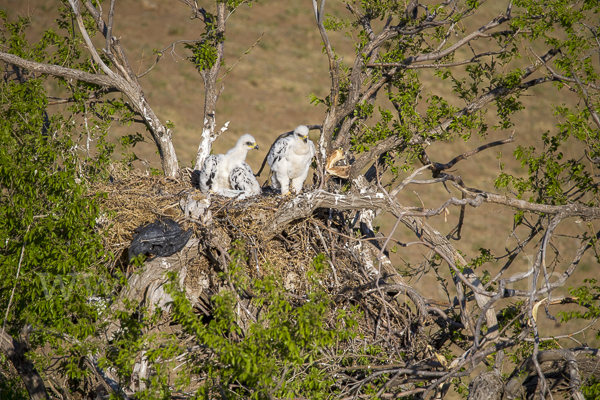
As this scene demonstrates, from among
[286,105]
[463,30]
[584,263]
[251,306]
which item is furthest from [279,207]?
[286,105]

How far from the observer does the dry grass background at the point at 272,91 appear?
1919 cm

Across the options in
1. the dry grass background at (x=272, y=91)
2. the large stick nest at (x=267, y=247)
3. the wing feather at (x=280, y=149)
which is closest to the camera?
the large stick nest at (x=267, y=247)

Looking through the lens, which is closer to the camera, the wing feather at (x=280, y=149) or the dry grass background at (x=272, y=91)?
the wing feather at (x=280, y=149)

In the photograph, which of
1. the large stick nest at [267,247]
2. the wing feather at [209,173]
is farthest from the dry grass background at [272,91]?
the wing feather at [209,173]

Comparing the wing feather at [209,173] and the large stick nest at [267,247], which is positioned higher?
the wing feather at [209,173]

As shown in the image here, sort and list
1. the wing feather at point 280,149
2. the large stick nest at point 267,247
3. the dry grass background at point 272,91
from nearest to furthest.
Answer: the large stick nest at point 267,247
the wing feather at point 280,149
the dry grass background at point 272,91

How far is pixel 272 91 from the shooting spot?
953 inches

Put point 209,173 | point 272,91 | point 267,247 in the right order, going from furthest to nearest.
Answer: point 272,91 < point 209,173 < point 267,247

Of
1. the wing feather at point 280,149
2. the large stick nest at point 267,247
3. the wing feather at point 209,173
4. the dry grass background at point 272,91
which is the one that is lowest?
the large stick nest at point 267,247

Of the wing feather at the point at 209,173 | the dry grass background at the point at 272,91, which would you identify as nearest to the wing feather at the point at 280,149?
the wing feather at the point at 209,173

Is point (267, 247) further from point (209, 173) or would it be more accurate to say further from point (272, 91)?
point (272, 91)

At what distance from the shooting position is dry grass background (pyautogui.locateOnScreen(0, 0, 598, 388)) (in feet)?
63.0

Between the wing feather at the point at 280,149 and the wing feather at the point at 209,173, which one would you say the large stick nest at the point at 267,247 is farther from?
the wing feather at the point at 280,149

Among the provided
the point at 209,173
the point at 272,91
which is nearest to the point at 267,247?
the point at 209,173
